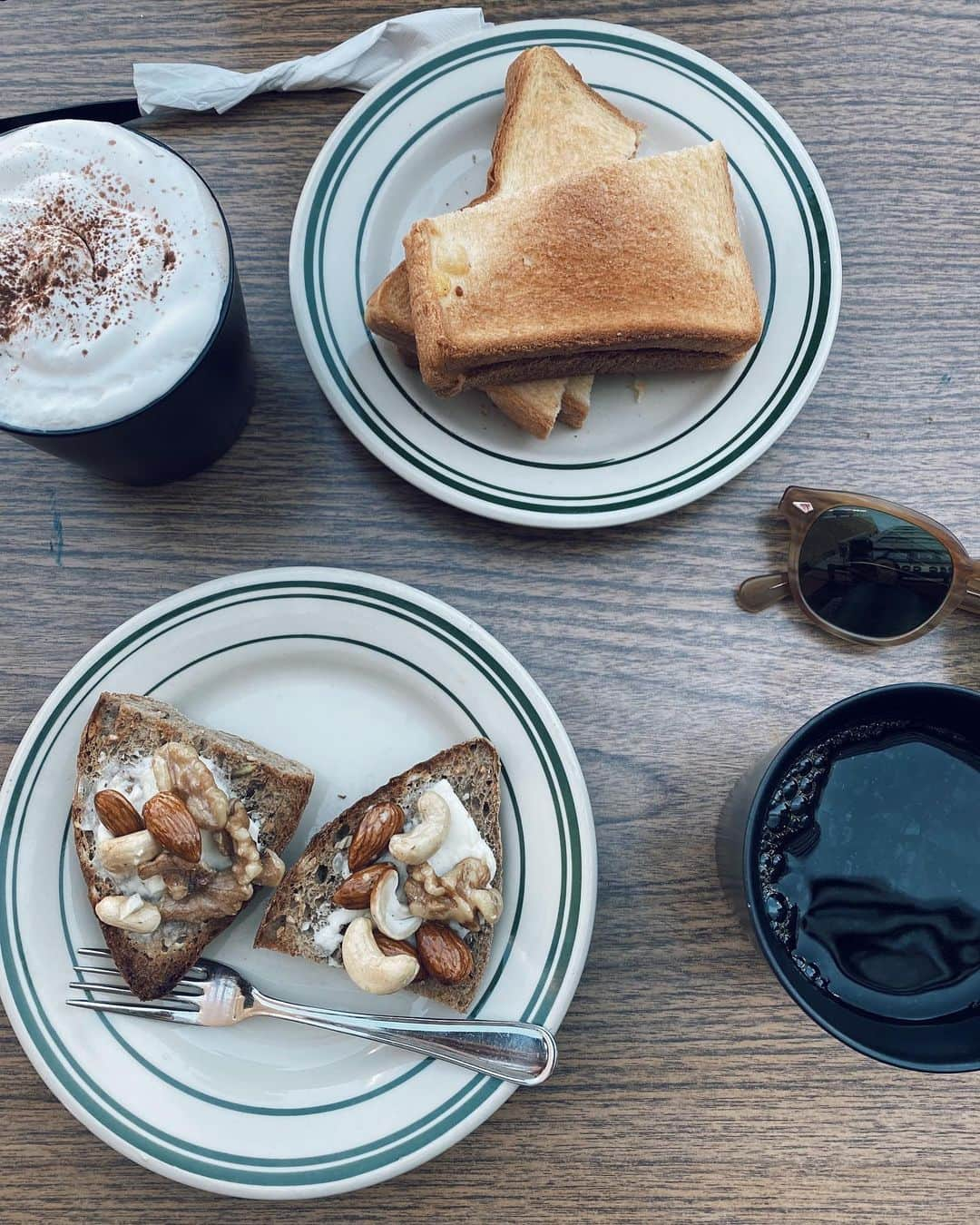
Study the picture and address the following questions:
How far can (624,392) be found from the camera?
1.11m

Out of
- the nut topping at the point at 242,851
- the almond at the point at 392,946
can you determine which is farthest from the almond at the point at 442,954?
the nut topping at the point at 242,851

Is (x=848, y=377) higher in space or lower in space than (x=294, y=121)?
lower

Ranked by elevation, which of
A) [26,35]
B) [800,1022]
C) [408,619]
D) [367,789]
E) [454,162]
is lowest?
[800,1022]

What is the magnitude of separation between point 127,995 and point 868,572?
91 cm

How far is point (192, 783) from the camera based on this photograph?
909 mm

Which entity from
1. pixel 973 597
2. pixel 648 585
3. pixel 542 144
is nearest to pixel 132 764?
pixel 648 585

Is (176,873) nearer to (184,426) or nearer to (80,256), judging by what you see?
(184,426)

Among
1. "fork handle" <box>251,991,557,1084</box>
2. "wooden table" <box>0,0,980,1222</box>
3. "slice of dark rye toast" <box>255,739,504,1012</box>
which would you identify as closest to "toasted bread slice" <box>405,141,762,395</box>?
"wooden table" <box>0,0,980,1222</box>

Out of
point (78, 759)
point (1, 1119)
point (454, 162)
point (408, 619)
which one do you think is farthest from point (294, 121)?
point (1, 1119)

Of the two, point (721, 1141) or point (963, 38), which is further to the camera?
point (963, 38)

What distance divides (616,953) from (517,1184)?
27 cm

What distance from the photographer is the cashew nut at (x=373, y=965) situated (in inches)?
34.9

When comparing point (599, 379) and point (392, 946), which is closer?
point (392, 946)

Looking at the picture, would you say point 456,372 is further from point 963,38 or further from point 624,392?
point 963,38
